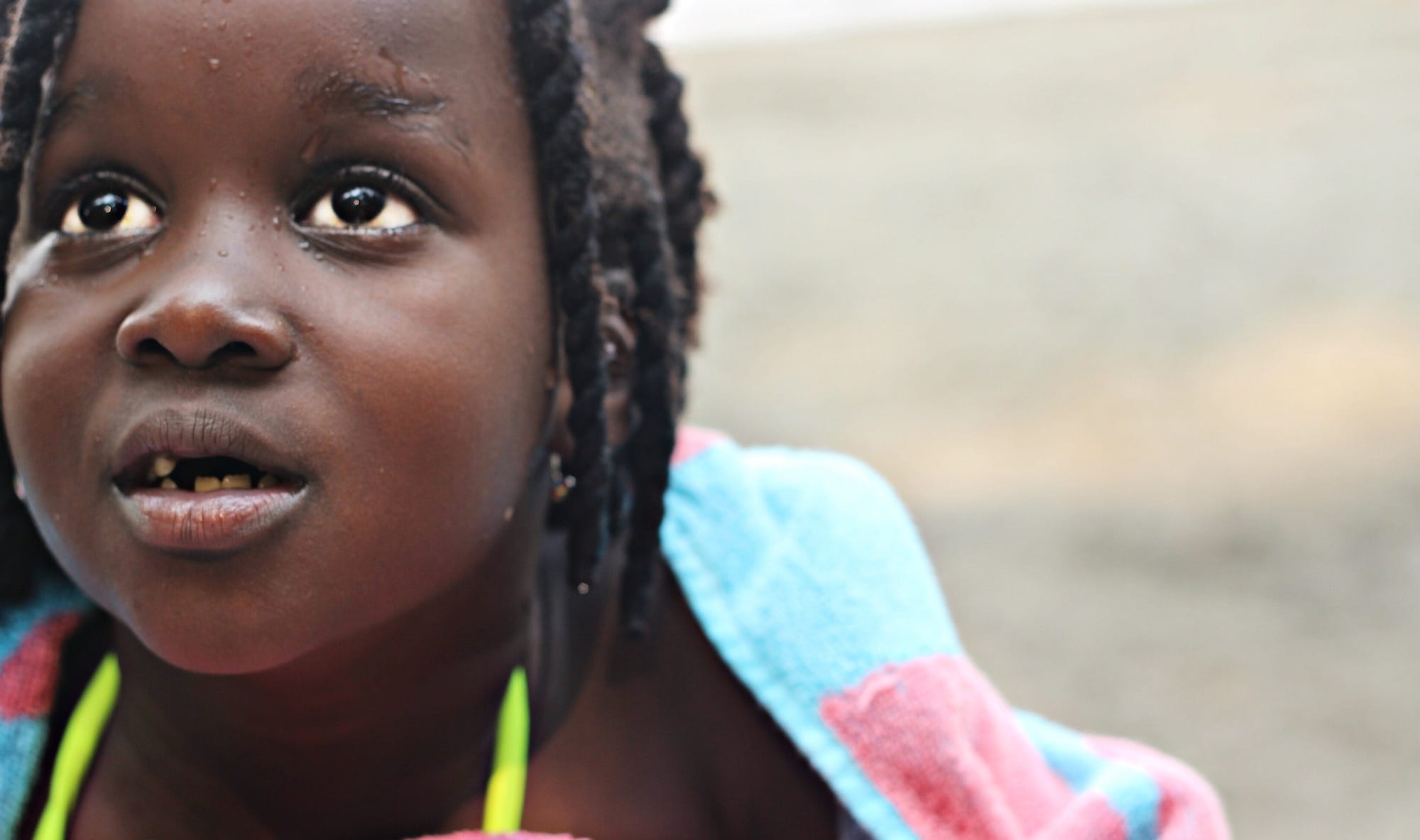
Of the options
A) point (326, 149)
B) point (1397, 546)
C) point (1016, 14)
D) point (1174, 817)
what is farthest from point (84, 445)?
point (1016, 14)

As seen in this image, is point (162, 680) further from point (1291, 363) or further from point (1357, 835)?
point (1291, 363)

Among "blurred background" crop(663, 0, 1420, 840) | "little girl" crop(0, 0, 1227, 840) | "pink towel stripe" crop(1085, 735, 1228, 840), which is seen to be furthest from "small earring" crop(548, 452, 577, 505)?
"blurred background" crop(663, 0, 1420, 840)

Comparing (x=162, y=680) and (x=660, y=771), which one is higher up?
(x=162, y=680)

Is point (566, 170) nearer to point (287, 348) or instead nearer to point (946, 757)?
point (287, 348)

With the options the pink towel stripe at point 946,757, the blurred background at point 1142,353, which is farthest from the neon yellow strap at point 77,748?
the blurred background at point 1142,353

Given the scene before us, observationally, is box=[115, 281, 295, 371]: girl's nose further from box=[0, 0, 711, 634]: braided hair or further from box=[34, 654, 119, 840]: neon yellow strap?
box=[34, 654, 119, 840]: neon yellow strap

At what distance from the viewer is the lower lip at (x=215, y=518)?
90 cm

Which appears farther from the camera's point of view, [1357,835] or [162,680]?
[1357,835]

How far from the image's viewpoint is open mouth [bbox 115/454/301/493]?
0.92 meters

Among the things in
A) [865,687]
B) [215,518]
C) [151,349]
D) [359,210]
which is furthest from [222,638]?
[865,687]

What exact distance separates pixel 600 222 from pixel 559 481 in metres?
0.21

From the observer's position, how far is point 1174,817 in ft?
3.84

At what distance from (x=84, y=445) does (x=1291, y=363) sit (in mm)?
2784

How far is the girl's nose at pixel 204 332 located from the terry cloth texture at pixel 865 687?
0.38m
